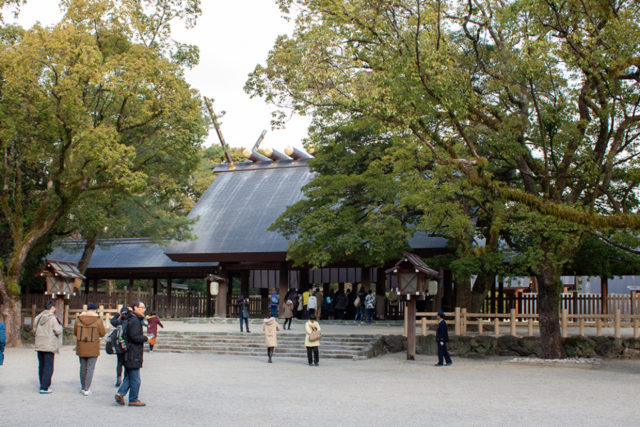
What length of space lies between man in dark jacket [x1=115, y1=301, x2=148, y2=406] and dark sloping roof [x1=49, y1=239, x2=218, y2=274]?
2130 centimetres

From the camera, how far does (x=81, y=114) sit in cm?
1956

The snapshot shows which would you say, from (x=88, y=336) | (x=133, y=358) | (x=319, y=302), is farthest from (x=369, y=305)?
(x=133, y=358)

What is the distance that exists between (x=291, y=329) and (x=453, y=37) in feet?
36.9

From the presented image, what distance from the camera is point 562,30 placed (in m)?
14.0

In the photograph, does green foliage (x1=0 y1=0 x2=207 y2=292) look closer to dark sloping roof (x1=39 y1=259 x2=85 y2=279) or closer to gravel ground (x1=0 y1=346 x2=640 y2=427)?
dark sloping roof (x1=39 y1=259 x2=85 y2=279)

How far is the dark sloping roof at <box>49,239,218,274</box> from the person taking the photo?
31.1m

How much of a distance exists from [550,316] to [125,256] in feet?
71.6

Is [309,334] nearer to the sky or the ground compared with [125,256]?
nearer to the ground

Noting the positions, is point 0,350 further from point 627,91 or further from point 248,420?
point 627,91

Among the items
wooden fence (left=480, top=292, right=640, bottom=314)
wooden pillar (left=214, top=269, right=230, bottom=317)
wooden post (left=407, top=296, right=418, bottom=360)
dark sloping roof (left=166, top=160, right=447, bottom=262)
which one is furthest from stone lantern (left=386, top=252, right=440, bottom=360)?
wooden pillar (left=214, top=269, right=230, bottom=317)

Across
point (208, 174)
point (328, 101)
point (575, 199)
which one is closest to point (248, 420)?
point (328, 101)

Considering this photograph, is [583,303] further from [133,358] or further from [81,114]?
[133,358]

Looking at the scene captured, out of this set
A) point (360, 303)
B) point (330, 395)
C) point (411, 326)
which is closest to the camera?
point (330, 395)

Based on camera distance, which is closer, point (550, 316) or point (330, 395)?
point (330, 395)
